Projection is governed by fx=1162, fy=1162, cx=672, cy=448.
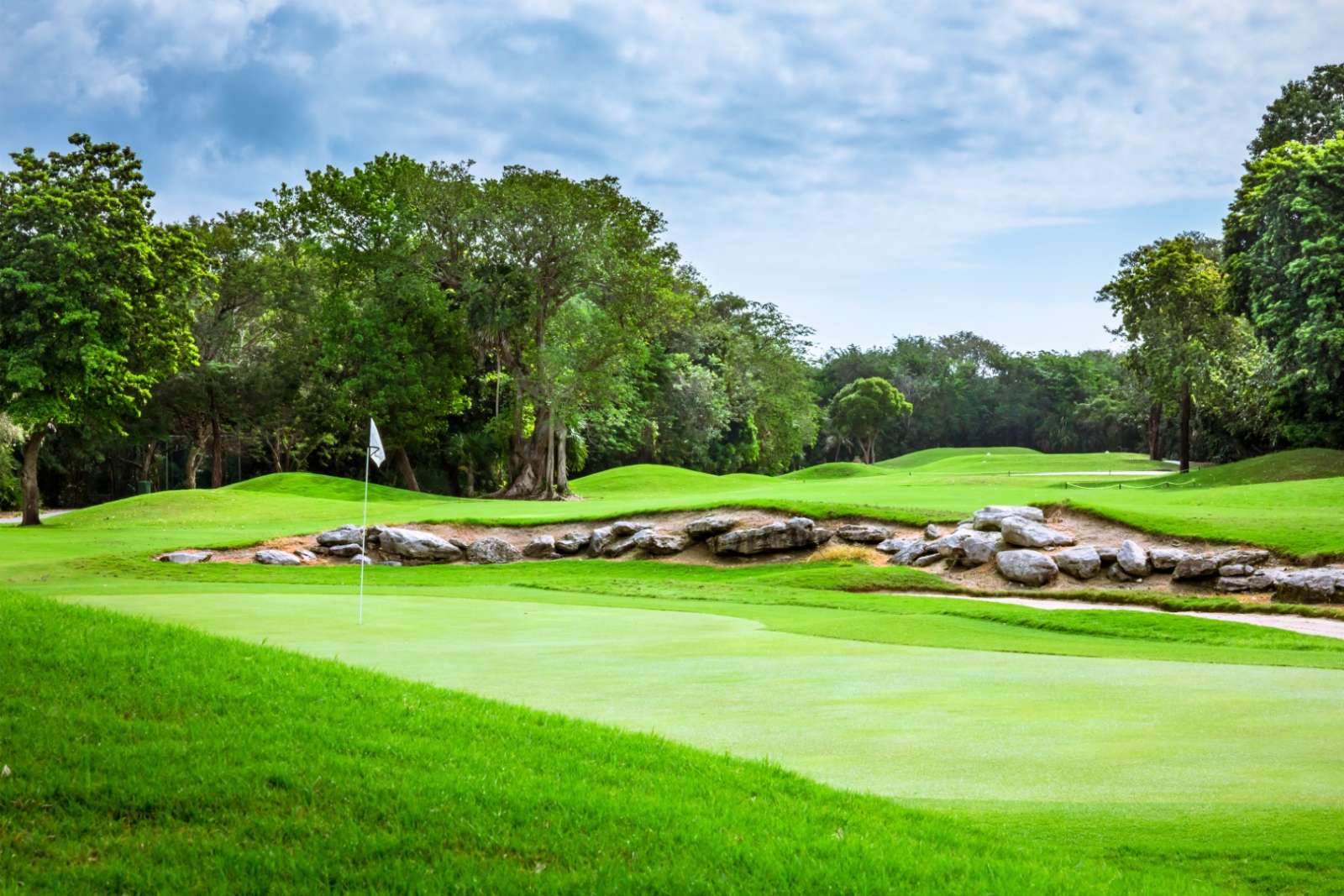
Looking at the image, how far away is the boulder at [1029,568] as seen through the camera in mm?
24078

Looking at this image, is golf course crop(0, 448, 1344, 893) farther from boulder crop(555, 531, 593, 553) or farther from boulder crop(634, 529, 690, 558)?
boulder crop(555, 531, 593, 553)

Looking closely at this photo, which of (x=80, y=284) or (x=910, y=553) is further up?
(x=80, y=284)

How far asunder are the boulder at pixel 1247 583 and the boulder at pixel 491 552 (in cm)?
1709

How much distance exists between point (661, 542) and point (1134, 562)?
11675 millimetres

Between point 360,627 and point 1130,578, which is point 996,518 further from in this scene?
point 360,627

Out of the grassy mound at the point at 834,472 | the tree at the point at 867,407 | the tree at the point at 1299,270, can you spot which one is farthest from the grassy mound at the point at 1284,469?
the tree at the point at 867,407

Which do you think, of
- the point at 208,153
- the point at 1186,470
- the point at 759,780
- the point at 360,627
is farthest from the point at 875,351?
the point at 759,780

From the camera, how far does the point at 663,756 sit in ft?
23.1

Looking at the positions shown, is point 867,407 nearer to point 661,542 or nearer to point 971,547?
point 661,542

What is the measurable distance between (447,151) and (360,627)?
1561 inches

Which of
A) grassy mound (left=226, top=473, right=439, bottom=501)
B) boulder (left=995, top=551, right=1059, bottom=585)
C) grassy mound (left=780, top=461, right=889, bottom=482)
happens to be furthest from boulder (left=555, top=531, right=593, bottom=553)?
grassy mound (left=780, top=461, right=889, bottom=482)

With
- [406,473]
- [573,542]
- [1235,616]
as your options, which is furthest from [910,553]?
[406,473]

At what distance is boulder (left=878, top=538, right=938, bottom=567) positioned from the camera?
88.0 feet

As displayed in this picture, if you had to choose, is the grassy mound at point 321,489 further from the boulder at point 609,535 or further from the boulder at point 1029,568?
the boulder at point 1029,568
